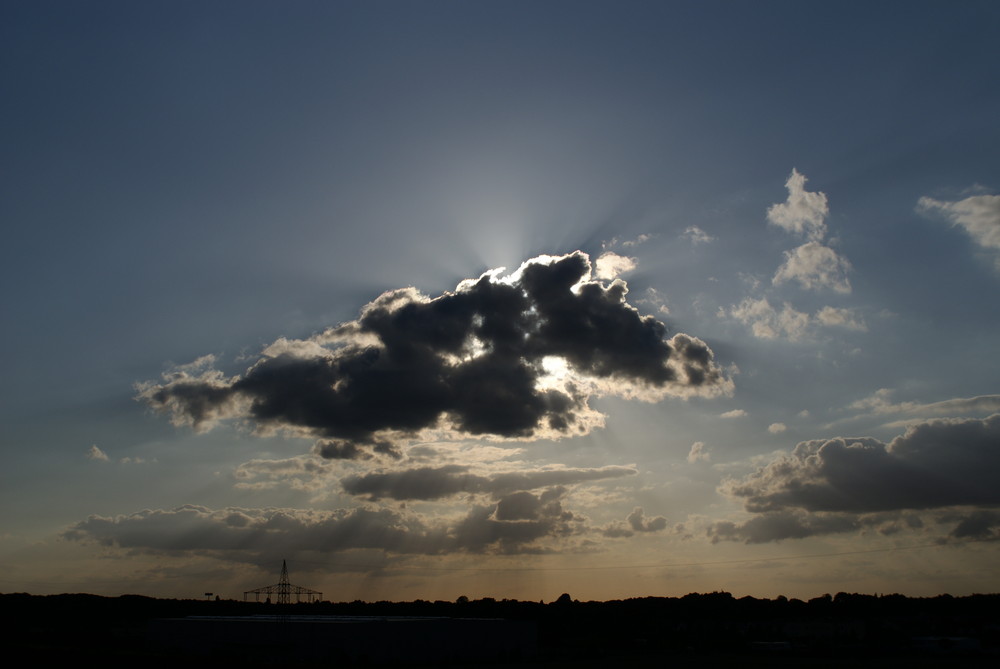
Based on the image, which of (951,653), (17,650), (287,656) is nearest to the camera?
(17,650)

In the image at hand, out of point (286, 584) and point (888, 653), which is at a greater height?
point (286, 584)

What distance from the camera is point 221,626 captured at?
407 ft

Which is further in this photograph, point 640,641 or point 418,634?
point 640,641

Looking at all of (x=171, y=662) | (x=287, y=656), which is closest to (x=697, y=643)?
(x=287, y=656)

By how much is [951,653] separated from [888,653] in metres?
11.3

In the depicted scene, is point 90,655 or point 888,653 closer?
point 90,655

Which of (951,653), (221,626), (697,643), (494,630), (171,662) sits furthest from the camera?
(697,643)

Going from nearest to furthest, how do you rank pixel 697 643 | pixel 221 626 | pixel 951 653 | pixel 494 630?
1. pixel 221 626
2. pixel 494 630
3. pixel 951 653
4. pixel 697 643

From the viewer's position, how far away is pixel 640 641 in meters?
192

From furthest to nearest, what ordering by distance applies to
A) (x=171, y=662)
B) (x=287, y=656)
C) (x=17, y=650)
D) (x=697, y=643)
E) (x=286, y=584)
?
(x=697, y=643) → (x=286, y=584) → (x=287, y=656) → (x=171, y=662) → (x=17, y=650)

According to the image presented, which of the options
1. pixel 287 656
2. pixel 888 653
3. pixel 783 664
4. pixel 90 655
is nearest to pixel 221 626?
pixel 287 656

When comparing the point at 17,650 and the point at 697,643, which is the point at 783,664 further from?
the point at 17,650

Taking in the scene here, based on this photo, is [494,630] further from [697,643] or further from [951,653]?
[951,653]

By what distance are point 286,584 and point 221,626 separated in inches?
751
